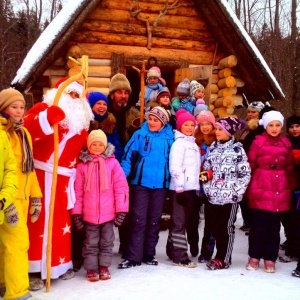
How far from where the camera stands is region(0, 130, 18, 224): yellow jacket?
368cm

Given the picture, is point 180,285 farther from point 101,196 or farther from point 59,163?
point 59,163

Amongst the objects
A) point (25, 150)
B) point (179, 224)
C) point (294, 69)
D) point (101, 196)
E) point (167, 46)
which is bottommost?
point (179, 224)

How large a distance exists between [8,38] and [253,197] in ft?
70.8

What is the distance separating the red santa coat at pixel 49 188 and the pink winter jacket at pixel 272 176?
199 centimetres

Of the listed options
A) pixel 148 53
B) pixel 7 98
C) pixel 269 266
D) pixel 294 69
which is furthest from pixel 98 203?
pixel 294 69

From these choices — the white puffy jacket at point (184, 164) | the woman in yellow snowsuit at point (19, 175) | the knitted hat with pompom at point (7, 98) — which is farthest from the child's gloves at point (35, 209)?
the white puffy jacket at point (184, 164)

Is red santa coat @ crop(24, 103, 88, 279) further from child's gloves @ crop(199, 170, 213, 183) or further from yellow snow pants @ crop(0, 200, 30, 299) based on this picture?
child's gloves @ crop(199, 170, 213, 183)

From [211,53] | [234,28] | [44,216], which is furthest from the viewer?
[211,53]

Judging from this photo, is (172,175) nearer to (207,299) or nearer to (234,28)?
(207,299)

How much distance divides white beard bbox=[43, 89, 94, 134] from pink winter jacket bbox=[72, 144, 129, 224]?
1.22ft

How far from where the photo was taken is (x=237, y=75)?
9.02 meters

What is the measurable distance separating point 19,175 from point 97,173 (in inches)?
34.2

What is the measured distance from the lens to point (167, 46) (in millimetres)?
8656

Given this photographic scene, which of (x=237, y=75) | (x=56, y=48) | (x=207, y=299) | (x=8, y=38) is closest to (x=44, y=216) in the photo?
(x=207, y=299)
